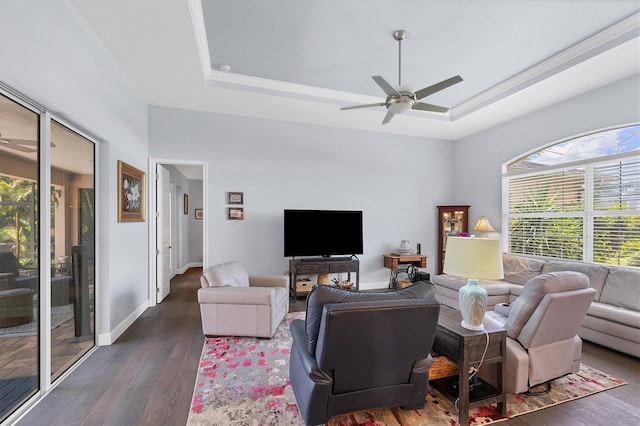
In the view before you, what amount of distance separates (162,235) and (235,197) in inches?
52.1

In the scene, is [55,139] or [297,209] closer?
[55,139]

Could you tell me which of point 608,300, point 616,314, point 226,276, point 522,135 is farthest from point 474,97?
point 226,276

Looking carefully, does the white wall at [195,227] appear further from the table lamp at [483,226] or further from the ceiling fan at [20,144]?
the table lamp at [483,226]

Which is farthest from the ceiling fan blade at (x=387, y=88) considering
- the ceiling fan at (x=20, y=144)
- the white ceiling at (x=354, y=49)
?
the ceiling fan at (x=20, y=144)

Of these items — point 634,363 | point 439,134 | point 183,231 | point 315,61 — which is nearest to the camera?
point 634,363

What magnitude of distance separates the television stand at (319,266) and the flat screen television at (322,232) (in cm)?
11

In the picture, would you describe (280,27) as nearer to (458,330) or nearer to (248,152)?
(248,152)

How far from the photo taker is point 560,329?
2.23 metres

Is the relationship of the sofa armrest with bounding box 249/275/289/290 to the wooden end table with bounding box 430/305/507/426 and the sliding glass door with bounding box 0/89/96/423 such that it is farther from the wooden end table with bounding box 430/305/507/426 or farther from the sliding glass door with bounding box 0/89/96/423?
the wooden end table with bounding box 430/305/507/426

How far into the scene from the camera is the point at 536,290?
2.15 meters

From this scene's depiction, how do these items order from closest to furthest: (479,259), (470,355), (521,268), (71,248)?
(470,355), (479,259), (71,248), (521,268)

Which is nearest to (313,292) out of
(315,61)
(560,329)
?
(560,329)

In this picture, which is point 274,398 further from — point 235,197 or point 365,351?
point 235,197

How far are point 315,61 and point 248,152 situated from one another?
201 cm
